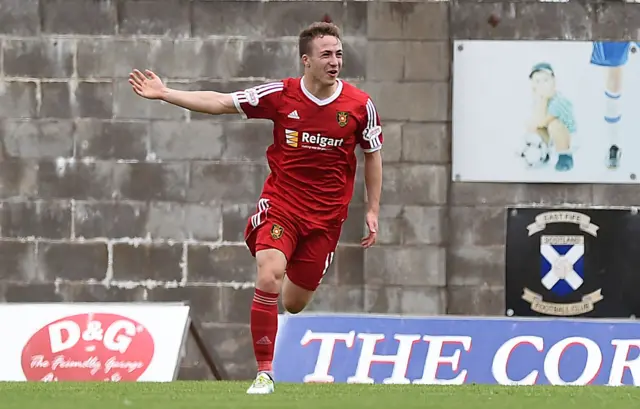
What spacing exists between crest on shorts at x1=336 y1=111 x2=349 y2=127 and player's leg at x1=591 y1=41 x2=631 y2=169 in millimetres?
4155

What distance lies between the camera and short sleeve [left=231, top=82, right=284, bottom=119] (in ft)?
22.8

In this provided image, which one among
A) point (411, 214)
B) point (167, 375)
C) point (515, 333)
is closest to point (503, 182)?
point (411, 214)

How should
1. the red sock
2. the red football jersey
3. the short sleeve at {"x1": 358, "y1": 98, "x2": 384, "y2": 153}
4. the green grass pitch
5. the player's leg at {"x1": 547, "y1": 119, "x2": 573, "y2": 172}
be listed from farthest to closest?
1. the player's leg at {"x1": 547, "y1": 119, "x2": 573, "y2": 172}
2. the short sleeve at {"x1": 358, "y1": 98, "x2": 384, "y2": 153}
3. the red football jersey
4. the red sock
5. the green grass pitch

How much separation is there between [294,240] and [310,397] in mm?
1121

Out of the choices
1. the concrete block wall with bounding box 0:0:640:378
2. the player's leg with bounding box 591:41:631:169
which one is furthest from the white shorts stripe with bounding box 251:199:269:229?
the player's leg with bounding box 591:41:631:169

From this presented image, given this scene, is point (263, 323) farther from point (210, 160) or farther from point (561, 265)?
point (561, 265)

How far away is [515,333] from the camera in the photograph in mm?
8984

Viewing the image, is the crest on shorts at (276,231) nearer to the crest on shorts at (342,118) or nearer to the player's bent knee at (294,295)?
the player's bent knee at (294,295)

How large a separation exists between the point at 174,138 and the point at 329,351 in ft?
8.50

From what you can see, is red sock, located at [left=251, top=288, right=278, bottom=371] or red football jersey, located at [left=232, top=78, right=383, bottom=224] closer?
red sock, located at [left=251, top=288, right=278, bottom=371]

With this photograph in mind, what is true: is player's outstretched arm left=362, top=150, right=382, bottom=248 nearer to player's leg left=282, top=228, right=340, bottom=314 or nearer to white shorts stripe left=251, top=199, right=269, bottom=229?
player's leg left=282, top=228, right=340, bottom=314

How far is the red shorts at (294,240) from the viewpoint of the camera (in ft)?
22.5

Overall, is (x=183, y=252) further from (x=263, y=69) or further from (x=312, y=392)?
(x=312, y=392)

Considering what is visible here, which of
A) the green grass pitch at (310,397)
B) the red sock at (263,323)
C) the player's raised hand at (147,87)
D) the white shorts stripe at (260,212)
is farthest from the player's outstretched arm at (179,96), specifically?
the green grass pitch at (310,397)
